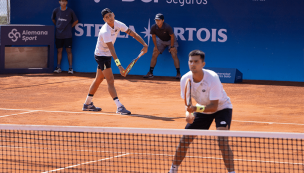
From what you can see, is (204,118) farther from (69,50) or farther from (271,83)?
(69,50)

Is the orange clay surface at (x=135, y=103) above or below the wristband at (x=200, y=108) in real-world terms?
below

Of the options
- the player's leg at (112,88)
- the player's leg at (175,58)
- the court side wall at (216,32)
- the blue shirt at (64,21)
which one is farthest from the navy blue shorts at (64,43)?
the player's leg at (112,88)

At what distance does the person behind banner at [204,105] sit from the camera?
4355 mm

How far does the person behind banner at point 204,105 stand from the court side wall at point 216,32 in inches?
373

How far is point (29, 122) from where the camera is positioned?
7.42 m

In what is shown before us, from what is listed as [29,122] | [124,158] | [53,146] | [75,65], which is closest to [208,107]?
[124,158]

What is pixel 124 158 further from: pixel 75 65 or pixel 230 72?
pixel 75 65

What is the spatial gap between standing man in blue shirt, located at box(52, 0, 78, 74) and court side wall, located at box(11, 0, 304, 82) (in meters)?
0.36

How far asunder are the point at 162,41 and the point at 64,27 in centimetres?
321

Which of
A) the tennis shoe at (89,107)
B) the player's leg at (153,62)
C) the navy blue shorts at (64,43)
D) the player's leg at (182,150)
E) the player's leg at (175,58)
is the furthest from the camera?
the navy blue shorts at (64,43)

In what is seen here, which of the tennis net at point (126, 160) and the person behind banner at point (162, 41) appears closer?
the tennis net at point (126, 160)

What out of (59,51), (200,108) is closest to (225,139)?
(200,108)

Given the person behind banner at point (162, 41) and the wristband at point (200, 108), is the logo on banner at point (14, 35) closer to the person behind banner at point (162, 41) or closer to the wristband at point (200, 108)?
the person behind banner at point (162, 41)

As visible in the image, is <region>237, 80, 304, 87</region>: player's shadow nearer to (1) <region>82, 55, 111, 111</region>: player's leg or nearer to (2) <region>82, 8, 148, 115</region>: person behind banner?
(1) <region>82, 55, 111, 111</region>: player's leg
